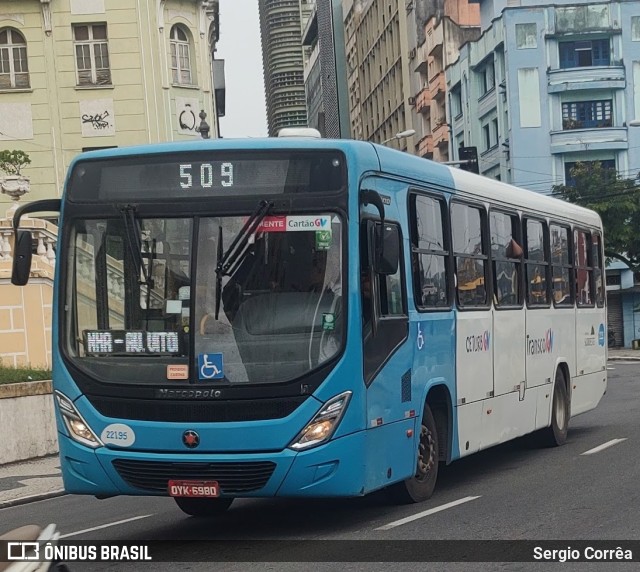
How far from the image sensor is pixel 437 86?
235 ft

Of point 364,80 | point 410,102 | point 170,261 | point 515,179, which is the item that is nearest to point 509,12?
point 515,179

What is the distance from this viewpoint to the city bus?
980cm

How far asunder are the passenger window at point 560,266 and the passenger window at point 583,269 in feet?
1.62

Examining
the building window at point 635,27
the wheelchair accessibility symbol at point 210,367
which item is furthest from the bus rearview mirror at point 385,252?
the building window at point 635,27

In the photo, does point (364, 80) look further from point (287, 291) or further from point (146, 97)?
point (287, 291)

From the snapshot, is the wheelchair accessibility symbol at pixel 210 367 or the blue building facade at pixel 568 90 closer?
the wheelchair accessibility symbol at pixel 210 367

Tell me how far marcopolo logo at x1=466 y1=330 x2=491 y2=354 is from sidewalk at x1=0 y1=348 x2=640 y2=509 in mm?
5537

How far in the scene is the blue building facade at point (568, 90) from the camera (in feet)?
190

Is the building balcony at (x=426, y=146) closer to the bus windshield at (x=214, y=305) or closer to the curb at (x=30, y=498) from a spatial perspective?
the curb at (x=30, y=498)

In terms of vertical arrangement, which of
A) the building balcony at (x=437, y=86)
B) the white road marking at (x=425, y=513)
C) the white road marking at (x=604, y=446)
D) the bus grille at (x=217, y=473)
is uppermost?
the building balcony at (x=437, y=86)

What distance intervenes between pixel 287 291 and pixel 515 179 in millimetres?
49221

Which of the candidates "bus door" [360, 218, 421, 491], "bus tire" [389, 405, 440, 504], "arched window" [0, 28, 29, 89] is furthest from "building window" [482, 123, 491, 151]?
"bus door" [360, 218, 421, 491]

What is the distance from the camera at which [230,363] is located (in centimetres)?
984

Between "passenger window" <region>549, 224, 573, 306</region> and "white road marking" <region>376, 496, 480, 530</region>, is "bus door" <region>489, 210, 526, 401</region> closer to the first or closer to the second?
"passenger window" <region>549, 224, 573, 306</region>
